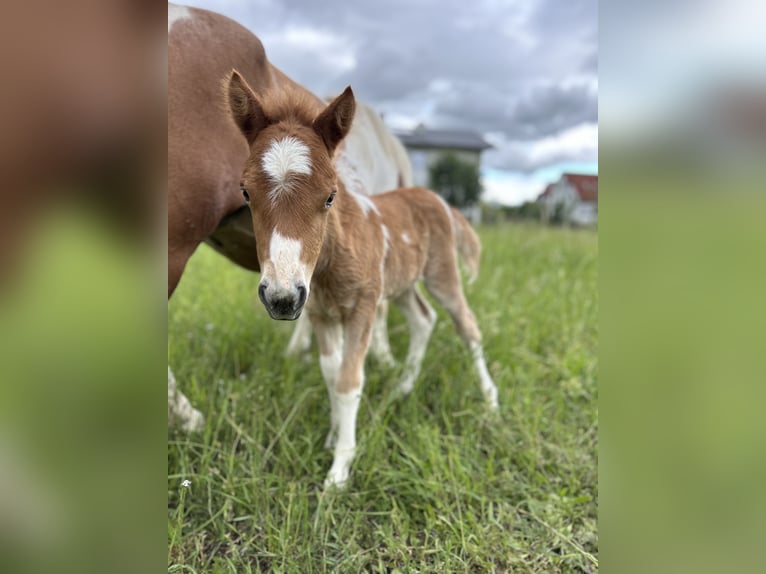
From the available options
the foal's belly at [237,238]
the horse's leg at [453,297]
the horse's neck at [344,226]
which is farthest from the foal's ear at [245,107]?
the horse's leg at [453,297]

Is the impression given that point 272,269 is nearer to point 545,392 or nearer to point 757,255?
point 757,255

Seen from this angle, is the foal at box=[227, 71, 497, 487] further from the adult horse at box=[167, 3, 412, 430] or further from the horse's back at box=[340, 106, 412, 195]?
the horse's back at box=[340, 106, 412, 195]

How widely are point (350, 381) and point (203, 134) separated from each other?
117 centimetres

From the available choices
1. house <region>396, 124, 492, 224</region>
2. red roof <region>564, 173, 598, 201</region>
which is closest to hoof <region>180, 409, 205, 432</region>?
red roof <region>564, 173, 598, 201</region>

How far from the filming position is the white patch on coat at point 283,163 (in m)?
1.50

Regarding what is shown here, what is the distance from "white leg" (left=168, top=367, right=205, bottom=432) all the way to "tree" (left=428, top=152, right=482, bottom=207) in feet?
29.9

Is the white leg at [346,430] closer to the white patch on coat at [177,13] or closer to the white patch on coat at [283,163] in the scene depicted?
the white patch on coat at [283,163]

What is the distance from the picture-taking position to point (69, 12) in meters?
0.68

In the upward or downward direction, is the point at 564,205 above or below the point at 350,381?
above

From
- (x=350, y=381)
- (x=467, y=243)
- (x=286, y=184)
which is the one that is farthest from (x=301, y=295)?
(x=467, y=243)

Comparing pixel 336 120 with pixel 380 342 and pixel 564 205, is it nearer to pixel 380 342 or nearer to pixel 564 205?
pixel 380 342

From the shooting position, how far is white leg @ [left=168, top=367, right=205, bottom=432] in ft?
7.36

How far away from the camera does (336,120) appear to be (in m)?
1.71

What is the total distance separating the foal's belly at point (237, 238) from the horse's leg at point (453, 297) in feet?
3.29
